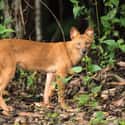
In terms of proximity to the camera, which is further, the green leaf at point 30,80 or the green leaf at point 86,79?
the green leaf at point 30,80

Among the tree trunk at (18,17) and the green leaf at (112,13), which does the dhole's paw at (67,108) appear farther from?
the tree trunk at (18,17)

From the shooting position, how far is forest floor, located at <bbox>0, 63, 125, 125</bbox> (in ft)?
30.9

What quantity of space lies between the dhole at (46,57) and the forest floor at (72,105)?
29 cm

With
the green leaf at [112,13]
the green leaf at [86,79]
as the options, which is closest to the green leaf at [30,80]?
the green leaf at [86,79]

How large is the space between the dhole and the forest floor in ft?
0.97

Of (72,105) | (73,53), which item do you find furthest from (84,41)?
(72,105)

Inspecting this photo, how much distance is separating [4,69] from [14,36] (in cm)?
168

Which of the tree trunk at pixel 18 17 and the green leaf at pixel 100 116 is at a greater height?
the tree trunk at pixel 18 17

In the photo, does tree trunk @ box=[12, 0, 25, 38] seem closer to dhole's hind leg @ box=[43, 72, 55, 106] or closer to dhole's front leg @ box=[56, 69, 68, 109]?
dhole's hind leg @ box=[43, 72, 55, 106]

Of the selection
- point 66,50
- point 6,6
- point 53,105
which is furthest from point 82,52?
point 6,6

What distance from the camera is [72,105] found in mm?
10445

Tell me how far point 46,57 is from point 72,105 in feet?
3.24

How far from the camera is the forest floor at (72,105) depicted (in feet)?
30.9

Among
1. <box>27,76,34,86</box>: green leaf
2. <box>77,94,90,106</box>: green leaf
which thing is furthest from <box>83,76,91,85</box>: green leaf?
<box>27,76,34,86</box>: green leaf
